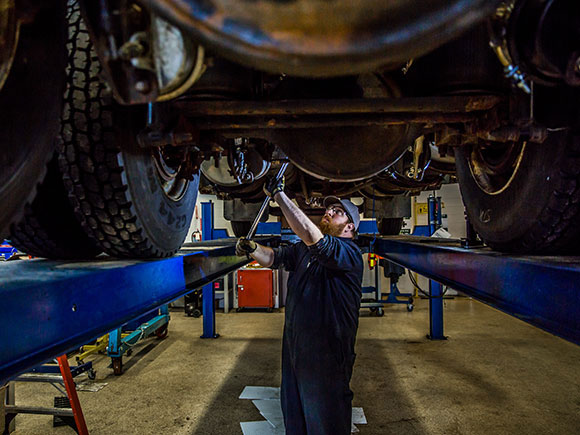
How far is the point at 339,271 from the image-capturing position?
208 cm

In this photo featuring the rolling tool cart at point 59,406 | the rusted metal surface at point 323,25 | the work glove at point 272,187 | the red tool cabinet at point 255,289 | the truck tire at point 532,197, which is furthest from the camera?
Result: the red tool cabinet at point 255,289

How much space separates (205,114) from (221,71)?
0.45ft

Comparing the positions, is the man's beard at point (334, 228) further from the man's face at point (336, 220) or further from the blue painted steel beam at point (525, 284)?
the blue painted steel beam at point (525, 284)

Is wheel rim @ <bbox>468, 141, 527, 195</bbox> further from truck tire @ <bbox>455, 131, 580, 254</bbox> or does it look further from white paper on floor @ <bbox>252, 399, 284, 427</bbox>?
white paper on floor @ <bbox>252, 399, 284, 427</bbox>

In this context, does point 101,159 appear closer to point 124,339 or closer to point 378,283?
point 124,339

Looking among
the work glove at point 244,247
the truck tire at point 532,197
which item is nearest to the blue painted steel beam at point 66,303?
the work glove at point 244,247

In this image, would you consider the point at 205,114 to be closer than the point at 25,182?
No

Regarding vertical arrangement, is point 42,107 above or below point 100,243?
above

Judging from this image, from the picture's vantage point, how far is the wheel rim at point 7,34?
0.57 meters

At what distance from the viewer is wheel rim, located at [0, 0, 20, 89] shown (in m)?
0.57

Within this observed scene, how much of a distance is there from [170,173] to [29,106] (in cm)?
65

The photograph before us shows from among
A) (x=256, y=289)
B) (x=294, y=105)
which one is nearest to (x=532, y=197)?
(x=294, y=105)

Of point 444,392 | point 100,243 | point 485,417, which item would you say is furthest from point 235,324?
point 100,243

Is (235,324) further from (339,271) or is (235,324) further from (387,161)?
(387,161)
